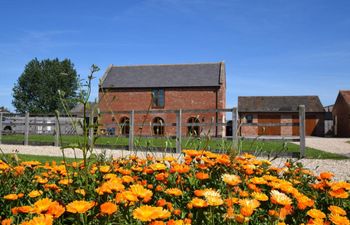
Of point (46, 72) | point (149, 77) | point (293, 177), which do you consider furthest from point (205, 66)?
point (46, 72)

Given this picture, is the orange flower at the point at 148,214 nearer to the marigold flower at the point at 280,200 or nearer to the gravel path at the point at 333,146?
the marigold flower at the point at 280,200

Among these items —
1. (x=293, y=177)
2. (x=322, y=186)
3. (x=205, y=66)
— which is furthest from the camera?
(x=205, y=66)

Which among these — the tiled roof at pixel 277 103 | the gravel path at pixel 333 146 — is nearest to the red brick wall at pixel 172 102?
the tiled roof at pixel 277 103

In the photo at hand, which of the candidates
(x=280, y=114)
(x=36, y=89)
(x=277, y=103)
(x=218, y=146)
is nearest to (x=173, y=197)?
(x=218, y=146)

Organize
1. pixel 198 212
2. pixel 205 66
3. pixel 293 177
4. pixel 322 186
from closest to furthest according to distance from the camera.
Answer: pixel 198 212 < pixel 322 186 < pixel 293 177 < pixel 205 66

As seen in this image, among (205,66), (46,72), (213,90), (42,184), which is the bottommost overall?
(42,184)

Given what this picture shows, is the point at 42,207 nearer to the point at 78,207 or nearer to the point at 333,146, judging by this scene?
the point at 78,207

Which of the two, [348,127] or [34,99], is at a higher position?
[34,99]

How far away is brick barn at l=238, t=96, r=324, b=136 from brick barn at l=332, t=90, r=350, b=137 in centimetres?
179

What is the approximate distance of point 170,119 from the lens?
Answer: 98.2ft

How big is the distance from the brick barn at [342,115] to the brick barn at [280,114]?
5.86 feet

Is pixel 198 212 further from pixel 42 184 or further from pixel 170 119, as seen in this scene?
pixel 170 119

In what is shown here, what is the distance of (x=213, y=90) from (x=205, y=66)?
3630 millimetres

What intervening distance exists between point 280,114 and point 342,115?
6591 millimetres
